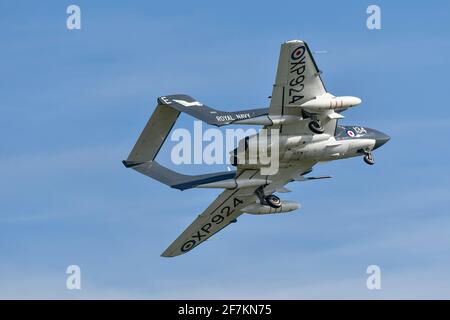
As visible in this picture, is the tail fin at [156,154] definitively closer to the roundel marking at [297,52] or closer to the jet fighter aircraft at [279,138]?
the jet fighter aircraft at [279,138]

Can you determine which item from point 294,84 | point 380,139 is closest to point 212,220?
point 380,139

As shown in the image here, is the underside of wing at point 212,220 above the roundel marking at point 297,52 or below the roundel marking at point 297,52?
below

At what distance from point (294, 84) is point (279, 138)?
4.79 metres

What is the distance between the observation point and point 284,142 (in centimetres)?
9925

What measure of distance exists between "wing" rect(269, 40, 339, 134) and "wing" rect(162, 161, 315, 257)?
6.03 meters

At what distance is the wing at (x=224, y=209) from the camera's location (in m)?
104

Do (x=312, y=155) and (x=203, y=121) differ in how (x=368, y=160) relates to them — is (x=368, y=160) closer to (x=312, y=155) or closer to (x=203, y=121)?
(x=312, y=155)

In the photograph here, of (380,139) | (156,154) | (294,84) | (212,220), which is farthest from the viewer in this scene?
(212,220)

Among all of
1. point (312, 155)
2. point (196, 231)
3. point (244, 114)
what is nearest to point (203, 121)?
point (244, 114)

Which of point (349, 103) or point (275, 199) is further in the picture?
point (275, 199)

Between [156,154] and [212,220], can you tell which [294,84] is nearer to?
[156,154]

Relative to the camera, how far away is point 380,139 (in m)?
105

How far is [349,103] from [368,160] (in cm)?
778

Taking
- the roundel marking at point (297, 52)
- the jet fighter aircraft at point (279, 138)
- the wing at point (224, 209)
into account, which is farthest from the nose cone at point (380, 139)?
the roundel marking at point (297, 52)
